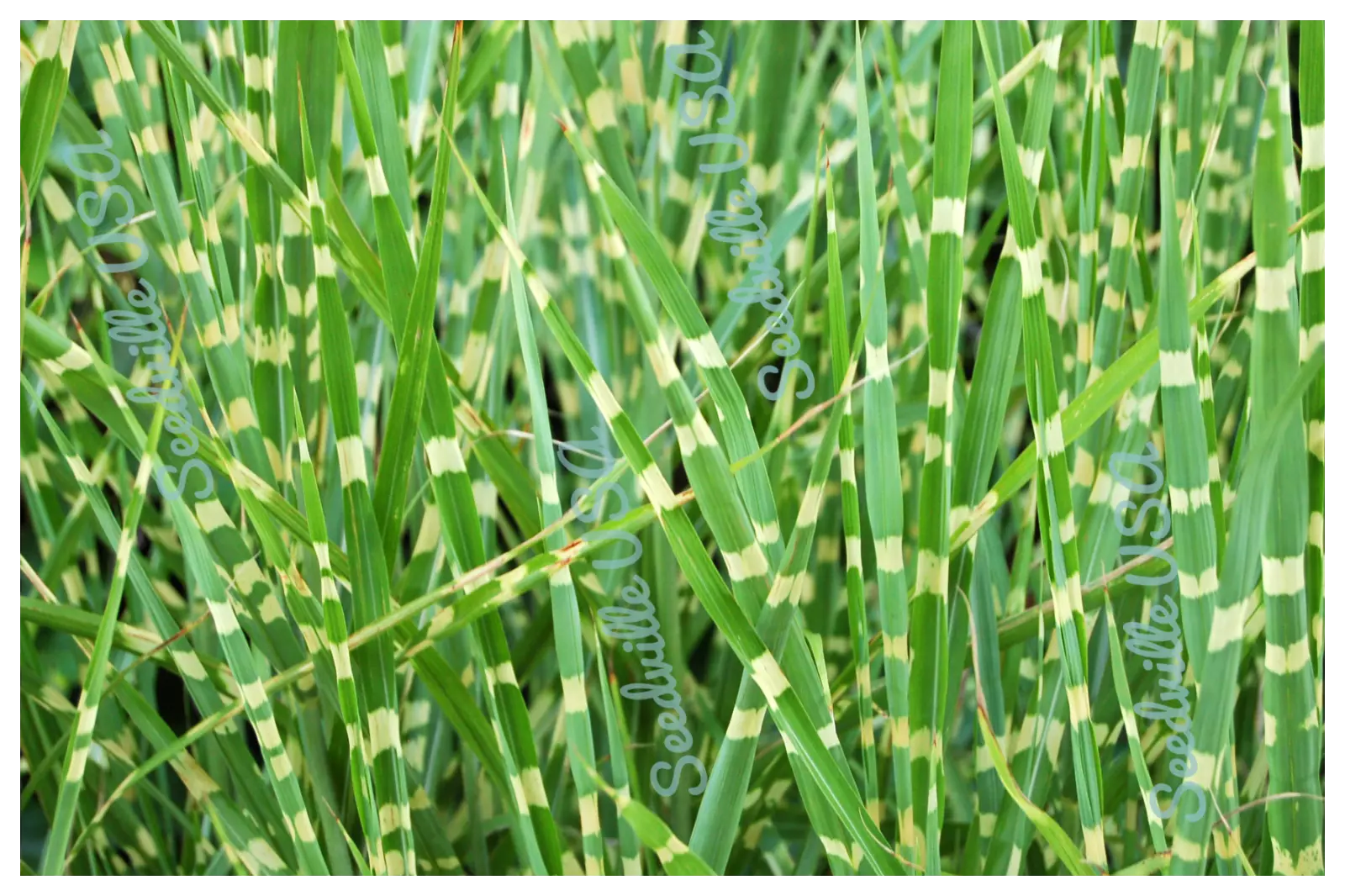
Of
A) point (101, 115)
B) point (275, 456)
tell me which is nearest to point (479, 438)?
point (275, 456)

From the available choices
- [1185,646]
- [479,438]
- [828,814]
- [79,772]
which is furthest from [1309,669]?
[79,772]

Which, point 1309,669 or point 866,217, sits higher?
point 866,217

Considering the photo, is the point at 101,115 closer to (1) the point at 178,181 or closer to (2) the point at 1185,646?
(1) the point at 178,181

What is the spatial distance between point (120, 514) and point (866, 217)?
0.28 m

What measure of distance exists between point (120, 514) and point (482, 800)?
0.55ft

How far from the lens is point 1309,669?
0.25 m

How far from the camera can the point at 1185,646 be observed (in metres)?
0.27

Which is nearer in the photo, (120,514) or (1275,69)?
(1275,69)

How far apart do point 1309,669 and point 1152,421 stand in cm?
8

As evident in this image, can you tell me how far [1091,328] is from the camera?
29 cm

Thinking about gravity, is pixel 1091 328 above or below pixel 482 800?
above

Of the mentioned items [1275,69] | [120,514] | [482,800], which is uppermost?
[1275,69]

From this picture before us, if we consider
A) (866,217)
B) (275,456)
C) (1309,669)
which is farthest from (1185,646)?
(275,456)

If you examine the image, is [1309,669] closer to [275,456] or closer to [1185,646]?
[1185,646]
